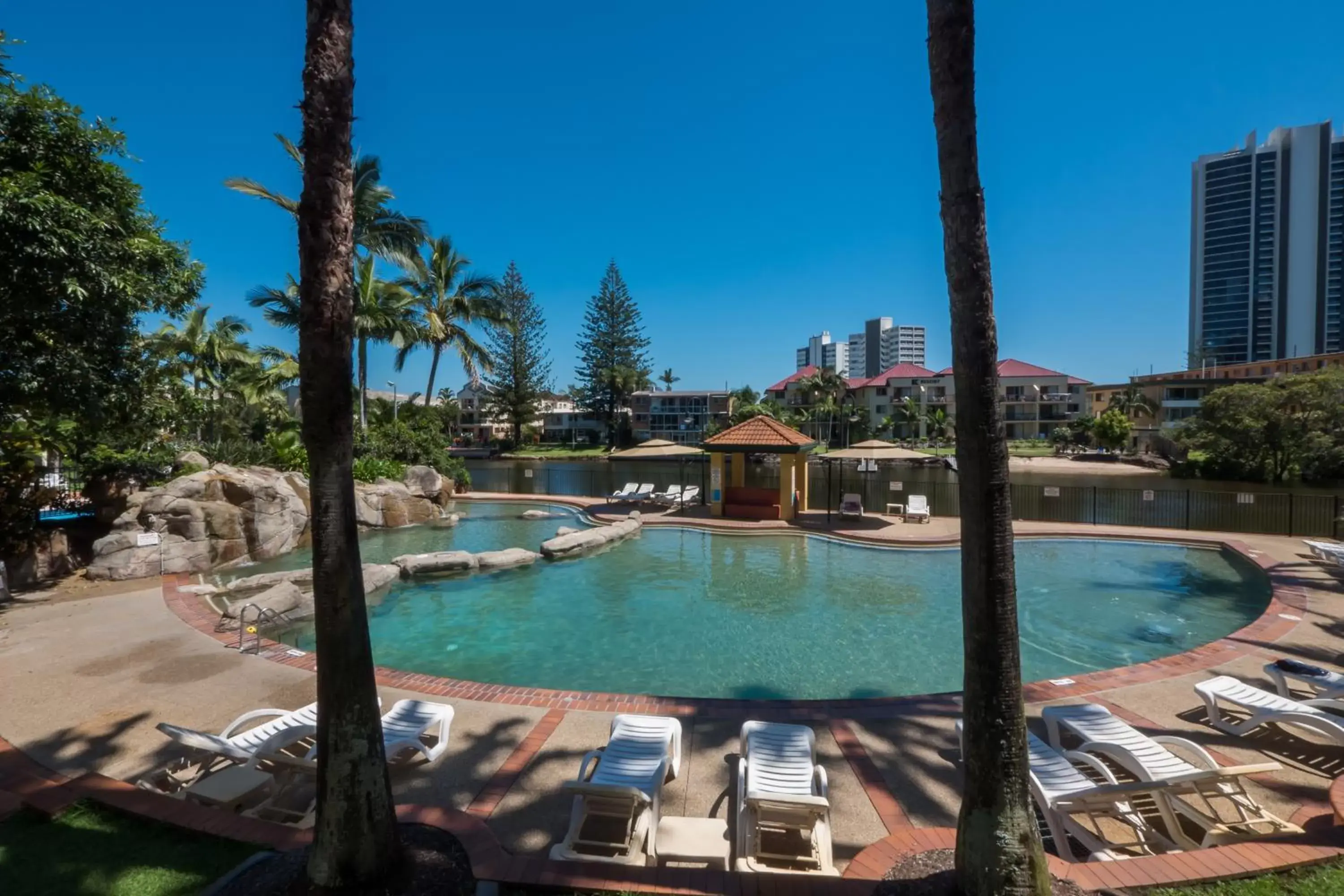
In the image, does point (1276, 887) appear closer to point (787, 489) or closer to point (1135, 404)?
point (787, 489)

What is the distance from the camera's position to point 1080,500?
69.1 ft

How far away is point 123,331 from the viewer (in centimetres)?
775

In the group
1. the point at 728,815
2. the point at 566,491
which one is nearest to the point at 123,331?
the point at 728,815

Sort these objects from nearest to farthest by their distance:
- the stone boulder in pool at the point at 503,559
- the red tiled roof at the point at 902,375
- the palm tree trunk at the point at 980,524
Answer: the palm tree trunk at the point at 980,524
the stone boulder in pool at the point at 503,559
the red tiled roof at the point at 902,375

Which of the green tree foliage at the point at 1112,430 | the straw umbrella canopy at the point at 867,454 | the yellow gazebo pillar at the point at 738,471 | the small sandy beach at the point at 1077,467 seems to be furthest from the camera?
the green tree foliage at the point at 1112,430

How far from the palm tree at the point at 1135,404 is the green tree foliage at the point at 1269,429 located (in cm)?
3258

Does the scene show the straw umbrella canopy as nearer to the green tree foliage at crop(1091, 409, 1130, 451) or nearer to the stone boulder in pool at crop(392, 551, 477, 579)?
the stone boulder in pool at crop(392, 551, 477, 579)

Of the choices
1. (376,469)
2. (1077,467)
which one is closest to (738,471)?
(376,469)

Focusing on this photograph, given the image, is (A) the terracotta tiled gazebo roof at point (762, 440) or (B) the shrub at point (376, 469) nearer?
(A) the terracotta tiled gazebo roof at point (762, 440)

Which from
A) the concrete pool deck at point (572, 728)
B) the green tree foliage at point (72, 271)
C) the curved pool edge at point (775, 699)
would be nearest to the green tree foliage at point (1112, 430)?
the curved pool edge at point (775, 699)

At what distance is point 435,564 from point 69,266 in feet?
22.4

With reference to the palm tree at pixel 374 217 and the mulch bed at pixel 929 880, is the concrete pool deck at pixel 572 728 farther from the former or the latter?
the palm tree at pixel 374 217

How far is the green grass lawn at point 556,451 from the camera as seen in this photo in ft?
187

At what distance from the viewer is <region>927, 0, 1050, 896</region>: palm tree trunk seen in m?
2.47
